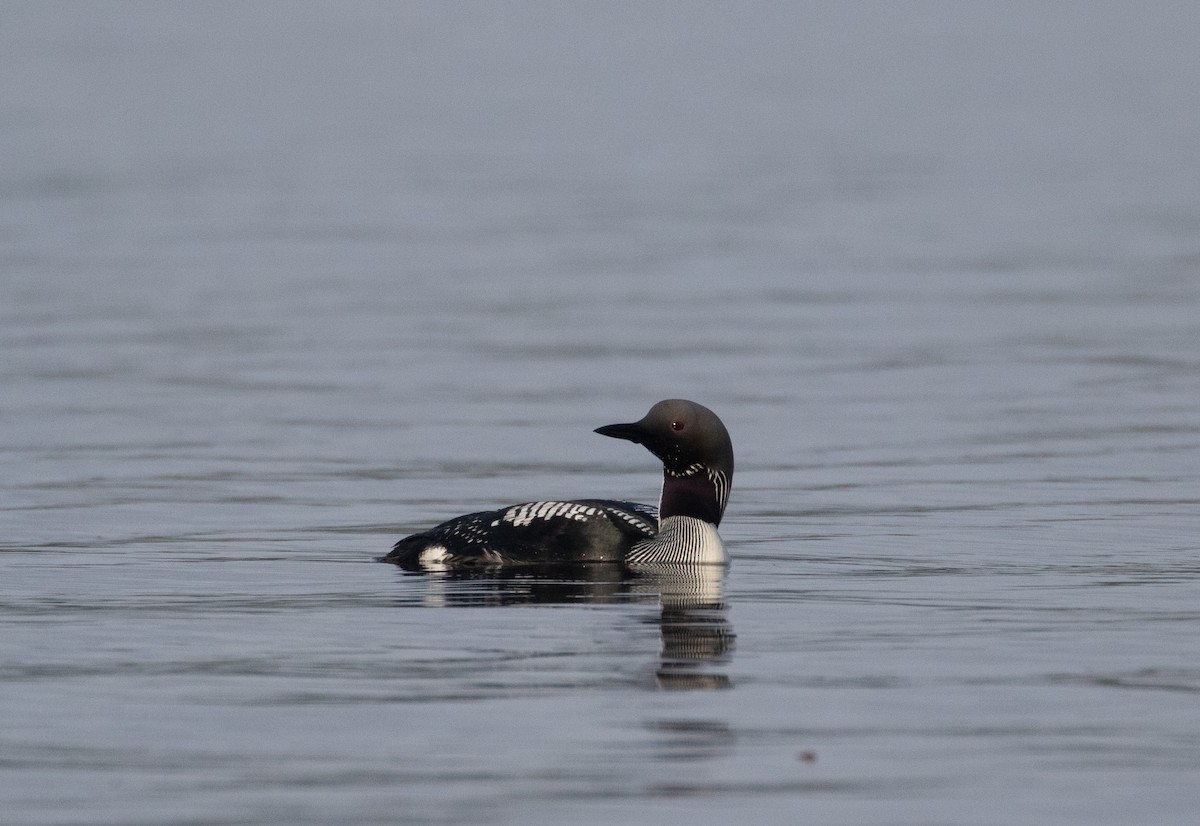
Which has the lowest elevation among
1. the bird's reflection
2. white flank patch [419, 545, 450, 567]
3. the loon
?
the bird's reflection

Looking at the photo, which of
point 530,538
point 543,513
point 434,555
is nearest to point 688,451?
point 543,513

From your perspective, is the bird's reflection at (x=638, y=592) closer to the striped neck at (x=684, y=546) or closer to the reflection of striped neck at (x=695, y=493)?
the striped neck at (x=684, y=546)

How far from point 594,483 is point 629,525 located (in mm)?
2889

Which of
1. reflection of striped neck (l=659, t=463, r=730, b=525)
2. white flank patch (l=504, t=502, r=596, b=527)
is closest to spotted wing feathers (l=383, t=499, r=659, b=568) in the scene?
white flank patch (l=504, t=502, r=596, b=527)

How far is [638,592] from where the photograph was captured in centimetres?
1023

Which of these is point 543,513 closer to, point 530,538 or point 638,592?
point 530,538

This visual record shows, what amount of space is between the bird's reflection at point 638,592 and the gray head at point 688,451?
1.13 feet

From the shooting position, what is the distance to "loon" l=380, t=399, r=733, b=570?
35.4 ft

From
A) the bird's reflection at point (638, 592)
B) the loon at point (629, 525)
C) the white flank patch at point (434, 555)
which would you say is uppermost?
the loon at point (629, 525)

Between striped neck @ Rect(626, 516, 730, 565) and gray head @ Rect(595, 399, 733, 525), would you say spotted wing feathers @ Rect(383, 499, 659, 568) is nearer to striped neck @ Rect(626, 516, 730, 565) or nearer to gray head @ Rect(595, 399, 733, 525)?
striped neck @ Rect(626, 516, 730, 565)

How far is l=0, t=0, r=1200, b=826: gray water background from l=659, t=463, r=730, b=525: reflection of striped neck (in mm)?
393

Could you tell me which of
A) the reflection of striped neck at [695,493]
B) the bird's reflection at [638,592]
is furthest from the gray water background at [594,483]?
the reflection of striped neck at [695,493]

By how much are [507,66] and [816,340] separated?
64.0m

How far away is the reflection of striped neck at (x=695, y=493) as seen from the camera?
36.0 feet
